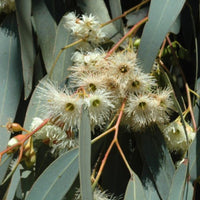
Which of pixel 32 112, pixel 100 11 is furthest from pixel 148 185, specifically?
pixel 100 11

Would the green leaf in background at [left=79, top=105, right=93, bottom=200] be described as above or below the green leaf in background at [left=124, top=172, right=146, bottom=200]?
above

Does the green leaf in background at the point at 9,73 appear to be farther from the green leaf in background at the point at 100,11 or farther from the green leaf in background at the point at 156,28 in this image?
the green leaf in background at the point at 156,28

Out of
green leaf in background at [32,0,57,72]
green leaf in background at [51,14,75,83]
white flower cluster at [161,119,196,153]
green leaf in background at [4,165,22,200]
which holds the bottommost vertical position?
white flower cluster at [161,119,196,153]

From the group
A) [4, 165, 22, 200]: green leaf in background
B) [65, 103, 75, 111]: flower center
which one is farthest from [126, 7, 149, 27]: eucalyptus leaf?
[4, 165, 22, 200]: green leaf in background

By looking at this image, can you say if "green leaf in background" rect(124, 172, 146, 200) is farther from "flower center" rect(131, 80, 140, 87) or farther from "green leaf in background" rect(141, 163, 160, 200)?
"flower center" rect(131, 80, 140, 87)

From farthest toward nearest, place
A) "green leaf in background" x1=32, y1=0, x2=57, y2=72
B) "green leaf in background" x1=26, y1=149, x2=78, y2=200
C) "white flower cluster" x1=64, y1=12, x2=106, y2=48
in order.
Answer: "green leaf in background" x1=32, y1=0, x2=57, y2=72 < "white flower cluster" x1=64, y1=12, x2=106, y2=48 < "green leaf in background" x1=26, y1=149, x2=78, y2=200

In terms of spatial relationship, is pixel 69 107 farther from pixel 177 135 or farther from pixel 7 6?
pixel 7 6

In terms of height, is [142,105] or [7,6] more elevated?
[7,6]

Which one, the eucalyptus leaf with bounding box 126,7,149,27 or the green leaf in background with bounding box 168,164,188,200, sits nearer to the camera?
the green leaf in background with bounding box 168,164,188,200

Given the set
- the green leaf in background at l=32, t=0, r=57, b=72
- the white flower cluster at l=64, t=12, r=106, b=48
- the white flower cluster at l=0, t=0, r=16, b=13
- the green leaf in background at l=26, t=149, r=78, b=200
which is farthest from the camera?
the white flower cluster at l=0, t=0, r=16, b=13
